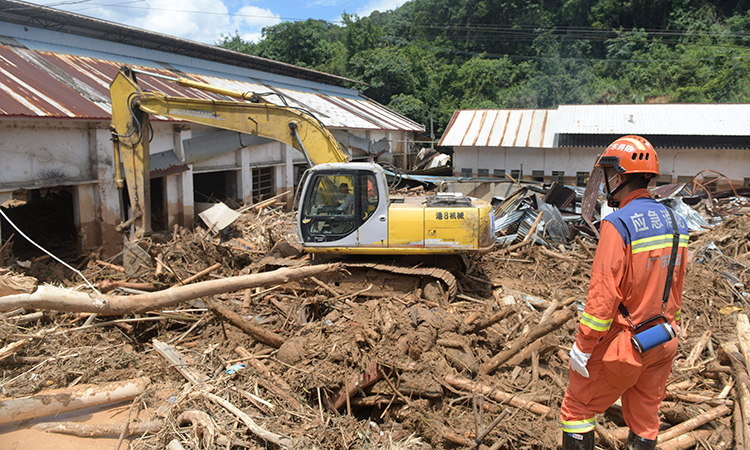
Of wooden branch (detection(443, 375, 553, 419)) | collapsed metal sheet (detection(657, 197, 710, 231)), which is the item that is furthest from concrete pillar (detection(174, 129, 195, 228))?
collapsed metal sheet (detection(657, 197, 710, 231))

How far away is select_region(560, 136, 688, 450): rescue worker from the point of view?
3.21 m

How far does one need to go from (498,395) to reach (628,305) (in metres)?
1.81

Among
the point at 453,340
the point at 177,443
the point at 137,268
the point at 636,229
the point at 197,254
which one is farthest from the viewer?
the point at 197,254

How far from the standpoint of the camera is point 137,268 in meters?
7.56

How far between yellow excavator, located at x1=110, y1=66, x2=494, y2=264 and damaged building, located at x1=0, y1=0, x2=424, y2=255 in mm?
915

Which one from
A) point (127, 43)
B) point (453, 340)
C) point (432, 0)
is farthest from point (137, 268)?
point (432, 0)

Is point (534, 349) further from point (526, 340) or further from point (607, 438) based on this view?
point (607, 438)

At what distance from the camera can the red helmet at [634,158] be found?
3344 mm

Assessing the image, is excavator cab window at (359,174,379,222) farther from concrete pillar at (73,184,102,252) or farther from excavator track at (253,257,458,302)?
concrete pillar at (73,184,102,252)

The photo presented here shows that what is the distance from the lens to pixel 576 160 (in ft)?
62.0

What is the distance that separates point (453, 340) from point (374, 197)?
8.68 feet

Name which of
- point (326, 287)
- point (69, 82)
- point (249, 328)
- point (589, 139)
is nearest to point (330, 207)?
point (326, 287)

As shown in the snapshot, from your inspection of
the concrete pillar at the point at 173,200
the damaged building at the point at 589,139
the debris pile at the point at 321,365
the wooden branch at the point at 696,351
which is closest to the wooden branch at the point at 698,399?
the debris pile at the point at 321,365

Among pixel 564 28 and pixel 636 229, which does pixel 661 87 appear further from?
pixel 636 229
